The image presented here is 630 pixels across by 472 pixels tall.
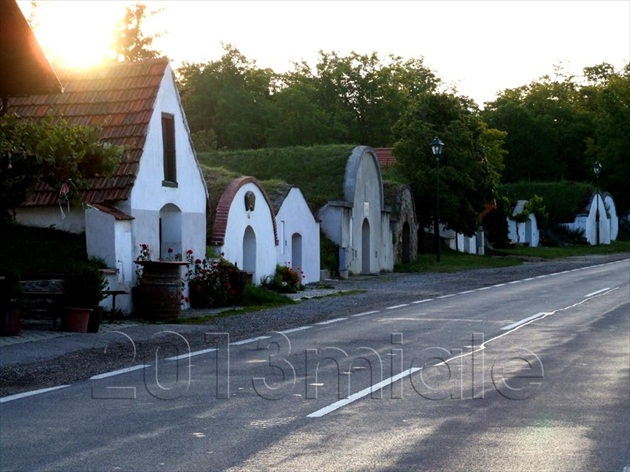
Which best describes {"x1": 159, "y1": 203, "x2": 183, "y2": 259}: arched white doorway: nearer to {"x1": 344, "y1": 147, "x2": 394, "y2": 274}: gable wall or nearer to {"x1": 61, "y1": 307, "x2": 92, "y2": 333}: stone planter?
{"x1": 61, "y1": 307, "x2": 92, "y2": 333}: stone planter

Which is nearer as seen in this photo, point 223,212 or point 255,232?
point 223,212

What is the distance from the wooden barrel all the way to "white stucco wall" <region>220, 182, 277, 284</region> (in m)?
6.70

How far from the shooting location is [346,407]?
1073cm

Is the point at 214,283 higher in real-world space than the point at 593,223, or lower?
lower

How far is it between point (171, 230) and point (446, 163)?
1342 inches

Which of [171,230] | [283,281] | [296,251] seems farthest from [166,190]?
[296,251]

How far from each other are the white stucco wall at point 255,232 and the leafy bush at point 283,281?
0.60ft

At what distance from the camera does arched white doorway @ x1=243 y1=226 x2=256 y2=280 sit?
108ft

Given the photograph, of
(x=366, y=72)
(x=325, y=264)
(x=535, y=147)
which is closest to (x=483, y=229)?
(x=366, y=72)

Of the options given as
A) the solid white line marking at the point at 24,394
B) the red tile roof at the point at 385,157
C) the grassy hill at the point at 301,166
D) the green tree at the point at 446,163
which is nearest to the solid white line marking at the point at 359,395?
the solid white line marking at the point at 24,394

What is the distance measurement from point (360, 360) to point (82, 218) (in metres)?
10.6

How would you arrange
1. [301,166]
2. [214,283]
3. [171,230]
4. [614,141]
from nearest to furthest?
[214,283]
[171,230]
[301,166]
[614,141]

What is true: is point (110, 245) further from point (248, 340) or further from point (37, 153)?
point (37, 153)

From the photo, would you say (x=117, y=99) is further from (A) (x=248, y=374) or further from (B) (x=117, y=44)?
(B) (x=117, y=44)
